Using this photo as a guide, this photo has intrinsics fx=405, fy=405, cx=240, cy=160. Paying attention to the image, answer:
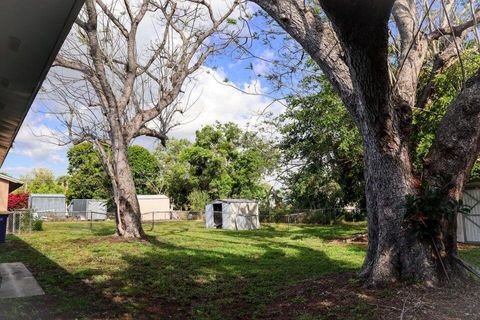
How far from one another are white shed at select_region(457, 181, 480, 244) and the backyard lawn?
11.0 feet

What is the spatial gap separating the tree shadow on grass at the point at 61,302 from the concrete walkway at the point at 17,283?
14 centimetres

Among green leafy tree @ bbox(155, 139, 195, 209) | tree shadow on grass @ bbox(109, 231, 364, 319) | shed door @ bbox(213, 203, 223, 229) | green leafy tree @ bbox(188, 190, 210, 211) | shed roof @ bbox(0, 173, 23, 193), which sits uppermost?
green leafy tree @ bbox(155, 139, 195, 209)

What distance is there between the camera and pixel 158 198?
132 feet

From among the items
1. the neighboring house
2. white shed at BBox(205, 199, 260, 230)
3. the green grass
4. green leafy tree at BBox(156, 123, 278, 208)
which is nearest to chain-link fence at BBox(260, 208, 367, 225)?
white shed at BBox(205, 199, 260, 230)

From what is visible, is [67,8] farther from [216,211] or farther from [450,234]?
[216,211]

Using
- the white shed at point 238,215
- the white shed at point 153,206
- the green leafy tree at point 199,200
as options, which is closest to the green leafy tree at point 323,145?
the white shed at point 238,215

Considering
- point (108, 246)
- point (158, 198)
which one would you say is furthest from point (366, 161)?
point (158, 198)

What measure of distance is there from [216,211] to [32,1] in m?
24.9

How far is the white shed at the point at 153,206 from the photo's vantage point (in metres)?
38.6

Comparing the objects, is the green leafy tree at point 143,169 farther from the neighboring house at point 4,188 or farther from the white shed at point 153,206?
the neighboring house at point 4,188

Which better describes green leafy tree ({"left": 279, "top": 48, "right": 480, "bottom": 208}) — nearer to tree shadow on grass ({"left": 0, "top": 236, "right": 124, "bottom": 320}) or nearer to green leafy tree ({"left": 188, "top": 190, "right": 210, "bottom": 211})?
tree shadow on grass ({"left": 0, "top": 236, "right": 124, "bottom": 320})

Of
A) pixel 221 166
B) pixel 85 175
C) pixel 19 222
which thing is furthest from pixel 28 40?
pixel 85 175

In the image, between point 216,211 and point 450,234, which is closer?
point 450,234

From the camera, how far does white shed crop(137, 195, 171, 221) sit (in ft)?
127
